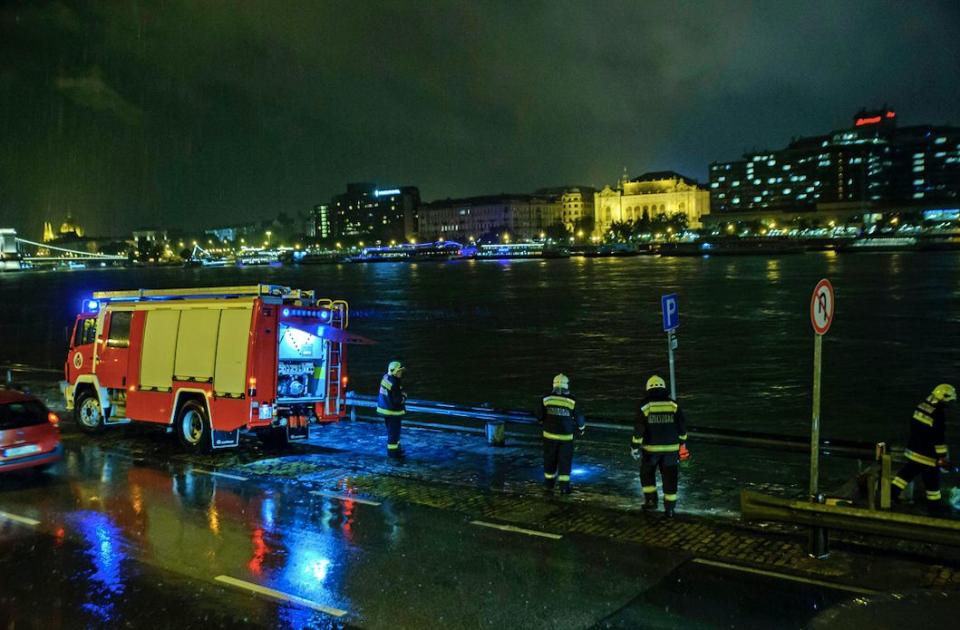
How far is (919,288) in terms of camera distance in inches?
2940

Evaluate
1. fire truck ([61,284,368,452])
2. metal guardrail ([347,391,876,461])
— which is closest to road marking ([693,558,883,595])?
metal guardrail ([347,391,876,461])

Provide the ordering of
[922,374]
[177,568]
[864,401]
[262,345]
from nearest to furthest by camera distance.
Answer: [177,568] < [262,345] < [864,401] < [922,374]

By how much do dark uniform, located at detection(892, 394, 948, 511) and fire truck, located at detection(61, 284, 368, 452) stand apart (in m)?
9.38

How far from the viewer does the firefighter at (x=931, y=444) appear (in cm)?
1032

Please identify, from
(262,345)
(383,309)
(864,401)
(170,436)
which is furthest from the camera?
(383,309)

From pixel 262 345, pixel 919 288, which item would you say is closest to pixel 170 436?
pixel 262 345

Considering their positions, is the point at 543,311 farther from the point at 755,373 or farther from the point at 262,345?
the point at 262,345

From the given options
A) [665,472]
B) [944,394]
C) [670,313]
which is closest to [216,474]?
[665,472]

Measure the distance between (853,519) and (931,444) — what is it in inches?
102

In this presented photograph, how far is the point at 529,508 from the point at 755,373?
22.9 metres

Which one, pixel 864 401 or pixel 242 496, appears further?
pixel 864 401

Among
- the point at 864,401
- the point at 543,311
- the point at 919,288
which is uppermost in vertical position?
the point at 919,288

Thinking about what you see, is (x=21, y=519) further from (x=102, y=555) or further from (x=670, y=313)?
(x=670, y=313)

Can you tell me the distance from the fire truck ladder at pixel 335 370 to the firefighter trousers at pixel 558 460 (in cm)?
534
